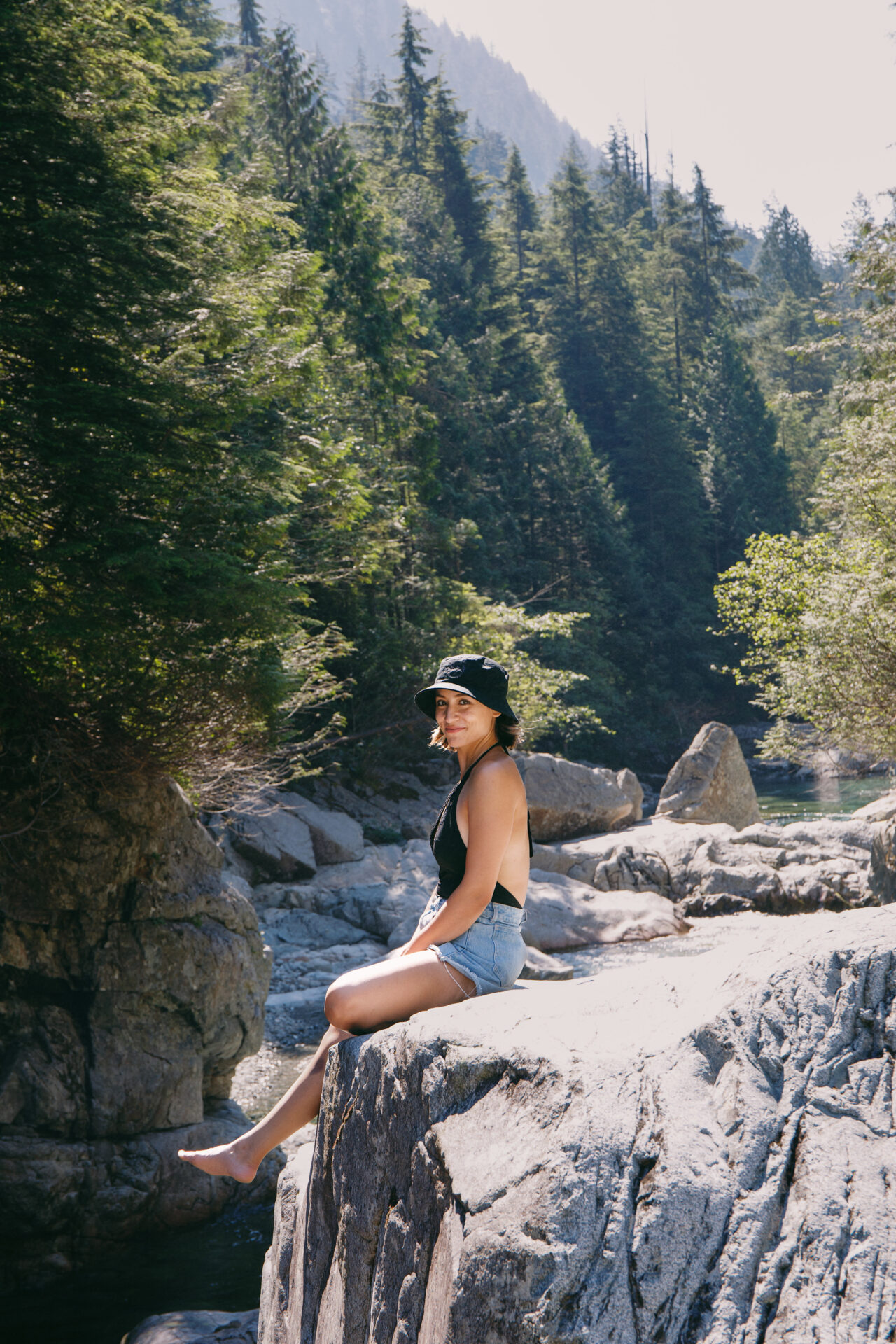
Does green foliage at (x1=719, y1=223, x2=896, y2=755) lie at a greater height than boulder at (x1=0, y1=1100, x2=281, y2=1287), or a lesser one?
greater

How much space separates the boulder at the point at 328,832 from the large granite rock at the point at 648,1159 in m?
11.9

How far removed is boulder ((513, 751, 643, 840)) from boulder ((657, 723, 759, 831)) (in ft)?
4.10

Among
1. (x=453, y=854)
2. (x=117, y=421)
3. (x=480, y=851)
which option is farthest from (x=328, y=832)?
(x=480, y=851)

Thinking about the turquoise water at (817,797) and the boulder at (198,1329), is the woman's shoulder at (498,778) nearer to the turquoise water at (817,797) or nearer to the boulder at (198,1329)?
the boulder at (198,1329)

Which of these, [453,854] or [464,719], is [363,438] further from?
[453,854]

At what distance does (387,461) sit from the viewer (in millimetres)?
20438

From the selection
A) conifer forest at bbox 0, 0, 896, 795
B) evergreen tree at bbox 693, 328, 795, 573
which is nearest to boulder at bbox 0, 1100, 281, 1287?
conifer forest at bbox 0, 0, 896, 795

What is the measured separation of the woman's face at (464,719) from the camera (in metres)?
3.39

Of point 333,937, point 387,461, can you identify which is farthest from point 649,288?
point 333,937

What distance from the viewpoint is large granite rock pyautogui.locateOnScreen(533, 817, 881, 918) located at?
13.5m

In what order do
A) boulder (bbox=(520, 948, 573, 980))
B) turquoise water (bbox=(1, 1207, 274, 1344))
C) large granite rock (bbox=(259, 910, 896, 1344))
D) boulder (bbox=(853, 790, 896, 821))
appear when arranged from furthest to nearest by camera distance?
1. boulder (bbox=(853, 790, 896, 821))
2. boulder (bbox=(520, 948, 573, 980))
3. turquoise water (bbox=(1, 1207, 274, 1344))
4. large granite rock (bbox=(259, 910, 896, 1344))

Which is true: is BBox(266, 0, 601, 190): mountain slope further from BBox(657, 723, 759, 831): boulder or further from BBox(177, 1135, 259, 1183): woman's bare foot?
BBox(177, 1135, 259, 1183): woman's bare foot

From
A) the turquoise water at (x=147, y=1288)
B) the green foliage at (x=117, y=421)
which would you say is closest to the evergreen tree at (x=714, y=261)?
the green foliage at (x=117, y=421)

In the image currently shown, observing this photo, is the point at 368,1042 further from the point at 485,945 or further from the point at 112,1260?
the point at 112,1260
